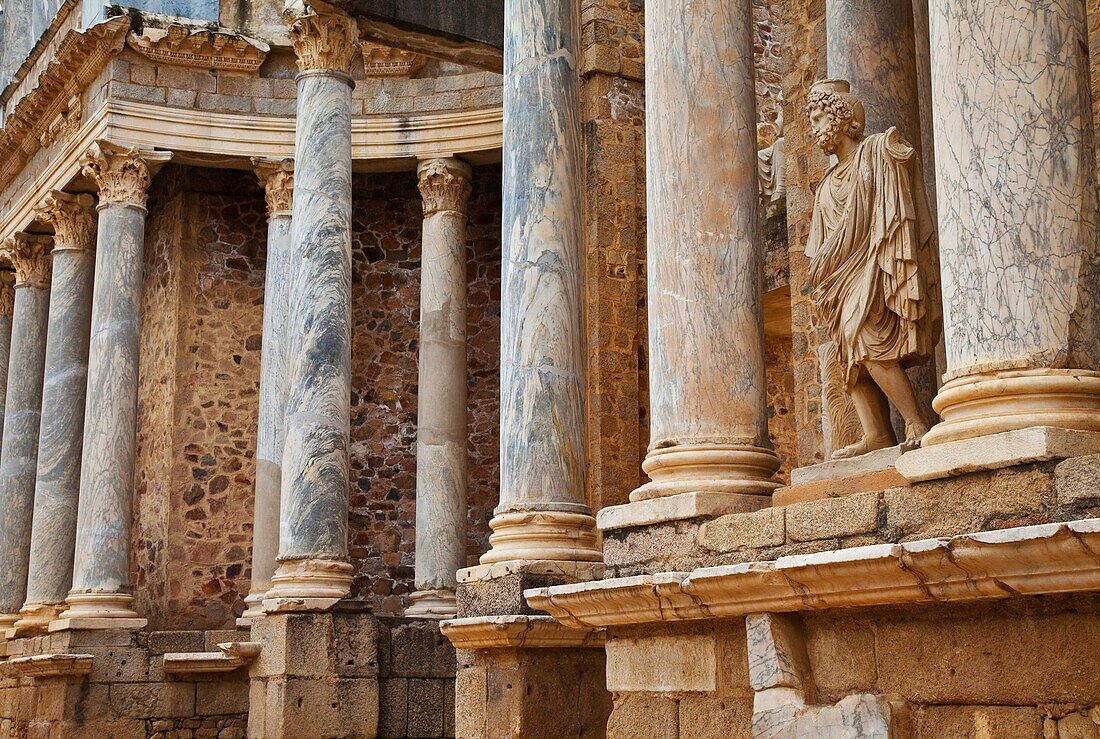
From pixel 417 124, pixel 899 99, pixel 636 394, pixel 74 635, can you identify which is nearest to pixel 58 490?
pixel 74 635

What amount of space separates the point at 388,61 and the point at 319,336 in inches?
211

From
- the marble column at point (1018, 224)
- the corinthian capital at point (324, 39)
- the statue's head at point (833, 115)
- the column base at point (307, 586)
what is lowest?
the column base at point (307, 586)

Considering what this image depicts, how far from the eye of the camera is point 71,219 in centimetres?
1788

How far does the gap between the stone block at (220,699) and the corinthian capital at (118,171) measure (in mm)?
5675

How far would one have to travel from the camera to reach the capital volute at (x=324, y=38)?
508 inches

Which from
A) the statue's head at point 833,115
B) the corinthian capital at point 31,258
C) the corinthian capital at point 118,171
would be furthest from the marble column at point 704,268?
the corinthian capital at point 31,258

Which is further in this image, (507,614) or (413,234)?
(413,234)

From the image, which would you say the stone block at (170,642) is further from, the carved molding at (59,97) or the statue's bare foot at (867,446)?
the statue's bare foot at (867,446)

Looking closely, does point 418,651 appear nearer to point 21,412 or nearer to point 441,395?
point 441,395

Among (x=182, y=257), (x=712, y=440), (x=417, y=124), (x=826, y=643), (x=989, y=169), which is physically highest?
(x=417, y=124)

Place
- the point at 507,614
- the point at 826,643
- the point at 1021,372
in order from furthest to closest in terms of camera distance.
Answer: the point at 507,614
the point at 826,643
the point at 1021,372

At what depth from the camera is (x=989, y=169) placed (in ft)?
18.6

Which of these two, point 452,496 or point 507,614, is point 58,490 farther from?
point 507,614

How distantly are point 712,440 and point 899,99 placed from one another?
10.5 feet
